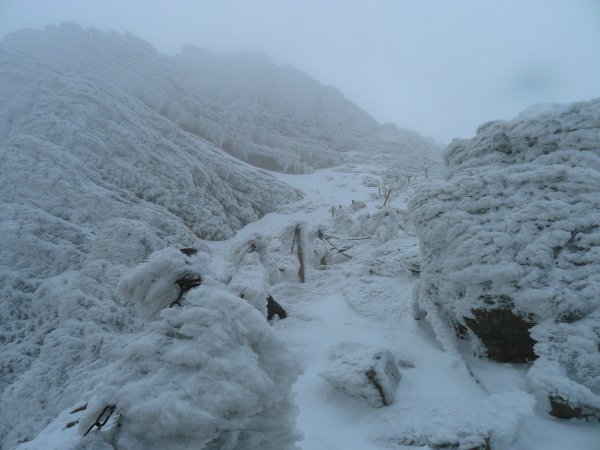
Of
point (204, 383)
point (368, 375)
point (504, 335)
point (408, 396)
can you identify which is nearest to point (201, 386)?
point (204, 383)

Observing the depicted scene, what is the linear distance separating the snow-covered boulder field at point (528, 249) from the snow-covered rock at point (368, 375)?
62.0 inches

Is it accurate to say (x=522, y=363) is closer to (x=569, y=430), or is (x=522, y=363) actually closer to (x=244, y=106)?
(x=569, y=430)

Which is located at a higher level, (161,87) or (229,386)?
(161,87)

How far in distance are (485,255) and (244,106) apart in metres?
63.7

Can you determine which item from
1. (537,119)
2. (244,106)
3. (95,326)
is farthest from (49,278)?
(244,106)

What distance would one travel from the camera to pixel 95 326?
948 cm

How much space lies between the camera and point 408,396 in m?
5.37

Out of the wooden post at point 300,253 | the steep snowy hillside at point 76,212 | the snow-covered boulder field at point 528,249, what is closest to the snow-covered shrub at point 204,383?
the snow-covered boulder field at point 528,249

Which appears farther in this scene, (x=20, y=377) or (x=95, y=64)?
(x=95, y=64)

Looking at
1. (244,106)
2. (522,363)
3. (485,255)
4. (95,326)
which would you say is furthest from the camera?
(244,106)

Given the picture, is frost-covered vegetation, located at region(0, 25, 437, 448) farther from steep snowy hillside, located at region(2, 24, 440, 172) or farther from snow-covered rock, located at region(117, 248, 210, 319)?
steep snowy hillside, located at region(2, 24, 440, 172)

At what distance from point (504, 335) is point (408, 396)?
196 cm

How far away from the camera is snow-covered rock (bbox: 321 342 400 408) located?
513cm

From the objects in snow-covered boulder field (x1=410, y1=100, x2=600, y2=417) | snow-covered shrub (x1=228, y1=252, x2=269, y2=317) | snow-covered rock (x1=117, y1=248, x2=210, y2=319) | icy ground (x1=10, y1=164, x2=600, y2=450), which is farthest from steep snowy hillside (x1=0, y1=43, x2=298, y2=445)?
snow-covered boulder field (x1=410, y1=100, x2=600, y2=417)
